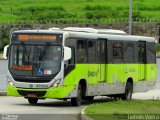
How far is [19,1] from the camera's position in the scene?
465 ft

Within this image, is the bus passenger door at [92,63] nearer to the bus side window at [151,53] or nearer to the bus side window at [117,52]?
the bus side window at [117,52]

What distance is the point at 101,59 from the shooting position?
3062cm

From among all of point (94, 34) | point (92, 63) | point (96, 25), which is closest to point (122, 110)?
point (92, 63)

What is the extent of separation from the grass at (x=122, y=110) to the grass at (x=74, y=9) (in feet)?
265

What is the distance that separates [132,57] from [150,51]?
1948 mm

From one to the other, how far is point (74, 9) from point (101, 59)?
9808 cm

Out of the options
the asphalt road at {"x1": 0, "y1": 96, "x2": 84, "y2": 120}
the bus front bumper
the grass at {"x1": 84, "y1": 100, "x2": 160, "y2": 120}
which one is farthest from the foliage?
the grass at {"x1": 84, "y1": 100, "x2": 160, "y2": 120}

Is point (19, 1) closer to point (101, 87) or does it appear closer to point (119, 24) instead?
point (119, 24)

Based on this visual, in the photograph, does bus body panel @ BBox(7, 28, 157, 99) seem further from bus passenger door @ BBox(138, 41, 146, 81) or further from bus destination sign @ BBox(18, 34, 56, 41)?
bus destination sign @ BBox(18, 34, 56, 41)

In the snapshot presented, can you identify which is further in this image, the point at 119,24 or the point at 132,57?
the point at 119,24

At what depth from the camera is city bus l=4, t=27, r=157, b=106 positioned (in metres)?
27.6

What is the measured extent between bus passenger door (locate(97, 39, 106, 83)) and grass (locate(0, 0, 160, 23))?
76447 mm

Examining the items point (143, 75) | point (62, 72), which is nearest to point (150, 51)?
point (143, 75)

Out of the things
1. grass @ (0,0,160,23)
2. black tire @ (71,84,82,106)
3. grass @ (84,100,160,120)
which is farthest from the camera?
grass @ (0,0,160,23)
